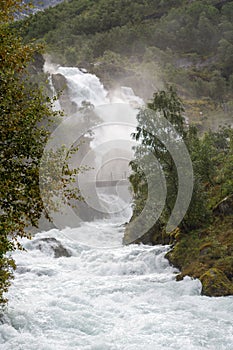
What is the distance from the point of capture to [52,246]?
29984 millimetres

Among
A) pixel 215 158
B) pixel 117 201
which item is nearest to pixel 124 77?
pixel 117 201

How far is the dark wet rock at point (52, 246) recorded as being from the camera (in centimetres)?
2905

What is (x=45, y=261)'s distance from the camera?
88.9 feet

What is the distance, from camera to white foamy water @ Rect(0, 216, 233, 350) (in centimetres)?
1396

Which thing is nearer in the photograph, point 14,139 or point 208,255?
point 14,139

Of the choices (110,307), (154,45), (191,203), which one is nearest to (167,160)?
(191,203)

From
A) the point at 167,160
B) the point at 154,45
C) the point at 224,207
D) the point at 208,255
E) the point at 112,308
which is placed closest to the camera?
the point at 112,308

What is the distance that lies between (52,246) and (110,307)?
42.6ft

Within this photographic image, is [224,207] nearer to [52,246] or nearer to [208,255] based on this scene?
[208,255]

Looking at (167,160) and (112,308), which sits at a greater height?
(167,160)

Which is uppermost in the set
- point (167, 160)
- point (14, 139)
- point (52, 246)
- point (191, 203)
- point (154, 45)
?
point (154, 45)

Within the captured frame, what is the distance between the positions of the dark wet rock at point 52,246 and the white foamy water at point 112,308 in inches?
73.3

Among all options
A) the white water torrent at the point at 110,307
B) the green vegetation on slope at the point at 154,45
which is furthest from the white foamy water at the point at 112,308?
the green vegetation on slope at the point at 154,45

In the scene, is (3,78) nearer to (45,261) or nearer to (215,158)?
(45,261)
